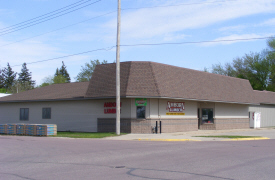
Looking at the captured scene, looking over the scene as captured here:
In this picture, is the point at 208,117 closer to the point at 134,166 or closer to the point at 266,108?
the point at 266,108

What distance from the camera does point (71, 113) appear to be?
1235 inches

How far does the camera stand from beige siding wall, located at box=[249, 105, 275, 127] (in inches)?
1640

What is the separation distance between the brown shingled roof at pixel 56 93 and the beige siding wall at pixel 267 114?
72.4 ft

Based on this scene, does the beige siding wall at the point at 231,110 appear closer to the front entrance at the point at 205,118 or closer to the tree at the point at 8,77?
the front entrance at the point at 205,118

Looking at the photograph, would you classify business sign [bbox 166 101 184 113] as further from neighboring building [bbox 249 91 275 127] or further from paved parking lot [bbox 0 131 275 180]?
paved parking lot [bbox 0 131 275 180]

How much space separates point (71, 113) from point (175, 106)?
10.2 m

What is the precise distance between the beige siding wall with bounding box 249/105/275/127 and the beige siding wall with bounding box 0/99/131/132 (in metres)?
21.4

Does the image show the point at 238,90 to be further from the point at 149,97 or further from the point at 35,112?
the point at 35,112

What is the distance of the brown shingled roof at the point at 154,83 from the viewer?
1048 inches

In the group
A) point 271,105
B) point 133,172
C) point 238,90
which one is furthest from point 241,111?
point 133,172

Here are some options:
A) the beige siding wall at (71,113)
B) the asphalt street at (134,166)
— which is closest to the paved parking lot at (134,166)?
the asphalt street at (134,166)

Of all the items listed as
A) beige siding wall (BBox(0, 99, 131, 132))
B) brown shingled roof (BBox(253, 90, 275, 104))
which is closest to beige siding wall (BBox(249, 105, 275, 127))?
brown shingled roof (BBox(253, 90, 275, 104))

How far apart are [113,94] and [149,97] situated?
10.1ft

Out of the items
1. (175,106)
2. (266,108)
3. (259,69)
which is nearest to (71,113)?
(175,106)
